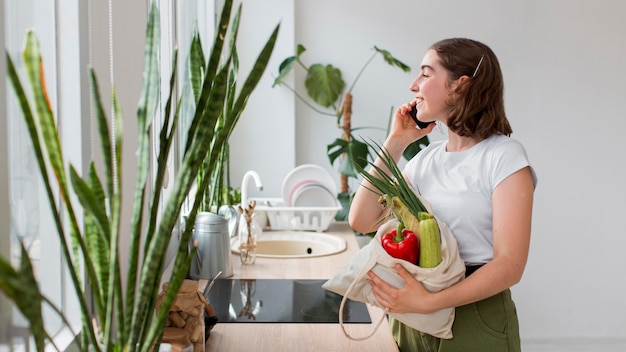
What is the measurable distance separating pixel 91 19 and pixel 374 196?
0.96m

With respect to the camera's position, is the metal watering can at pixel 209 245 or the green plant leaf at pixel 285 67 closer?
the metal watering can at pixel 209 245

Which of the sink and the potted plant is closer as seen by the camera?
the sink

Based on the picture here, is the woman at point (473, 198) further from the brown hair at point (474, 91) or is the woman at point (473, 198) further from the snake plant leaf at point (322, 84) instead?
the snake plant leaf at point (322, 84)

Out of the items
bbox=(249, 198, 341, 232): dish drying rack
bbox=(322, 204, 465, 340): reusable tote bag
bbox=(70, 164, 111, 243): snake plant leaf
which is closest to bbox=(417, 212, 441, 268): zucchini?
bbox=(322, 204, 465, 340): reusable tote bag

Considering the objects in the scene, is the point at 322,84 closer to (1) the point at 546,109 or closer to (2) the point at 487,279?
(1) the point at 546,109

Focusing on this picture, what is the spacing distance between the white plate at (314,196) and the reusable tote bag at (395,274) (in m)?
1.84

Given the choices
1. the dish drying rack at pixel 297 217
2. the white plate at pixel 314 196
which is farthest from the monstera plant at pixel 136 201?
the white plate at pixel 314 196

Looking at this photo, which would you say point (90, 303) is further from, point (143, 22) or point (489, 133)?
point (489, 133)

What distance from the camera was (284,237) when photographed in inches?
124

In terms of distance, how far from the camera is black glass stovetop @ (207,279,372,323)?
1865mm

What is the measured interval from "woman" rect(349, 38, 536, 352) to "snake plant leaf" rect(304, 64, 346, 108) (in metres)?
2.24

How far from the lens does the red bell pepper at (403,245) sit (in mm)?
1536

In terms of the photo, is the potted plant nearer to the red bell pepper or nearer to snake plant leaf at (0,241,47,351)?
the red bell pepper

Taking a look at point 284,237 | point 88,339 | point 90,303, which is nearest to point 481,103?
point 90,303
